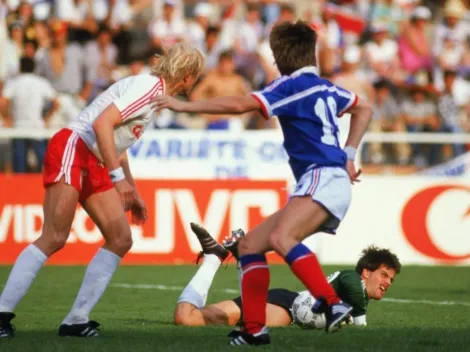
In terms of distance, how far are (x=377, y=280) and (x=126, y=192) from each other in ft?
7.90

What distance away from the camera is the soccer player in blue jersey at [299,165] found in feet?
23.6

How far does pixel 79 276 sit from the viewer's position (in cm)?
1412

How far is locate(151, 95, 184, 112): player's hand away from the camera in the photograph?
7133 millimetres

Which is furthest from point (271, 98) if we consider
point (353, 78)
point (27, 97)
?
point (353, 78)

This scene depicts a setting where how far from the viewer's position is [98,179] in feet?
26.7

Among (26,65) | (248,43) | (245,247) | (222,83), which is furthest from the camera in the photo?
(248,43)

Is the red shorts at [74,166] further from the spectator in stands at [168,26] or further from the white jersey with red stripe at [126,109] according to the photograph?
the spectator in stands at [168,26]

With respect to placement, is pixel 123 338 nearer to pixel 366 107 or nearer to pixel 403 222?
pixel 366 107

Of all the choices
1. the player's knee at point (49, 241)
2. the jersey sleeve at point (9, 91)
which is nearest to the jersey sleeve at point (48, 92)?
the jersey sleeve at point (9, 91)

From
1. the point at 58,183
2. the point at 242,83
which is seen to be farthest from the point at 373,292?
the point at 242,83

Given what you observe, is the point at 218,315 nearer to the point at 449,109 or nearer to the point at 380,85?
the point at 380,85

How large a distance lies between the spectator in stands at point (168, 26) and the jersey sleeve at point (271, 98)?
1272cm

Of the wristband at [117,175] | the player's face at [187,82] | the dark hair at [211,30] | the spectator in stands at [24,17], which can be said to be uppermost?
the spectator in stands at [24,17]

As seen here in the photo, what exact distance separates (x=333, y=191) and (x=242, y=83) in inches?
457
